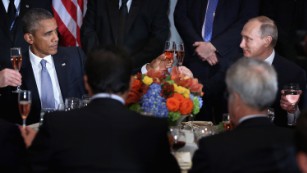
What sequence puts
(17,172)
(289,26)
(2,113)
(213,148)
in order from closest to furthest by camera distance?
(213,148) < (17,172) < (2,113) < (289,26)

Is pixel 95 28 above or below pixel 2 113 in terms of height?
above

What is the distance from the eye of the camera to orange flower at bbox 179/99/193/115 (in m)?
3.82

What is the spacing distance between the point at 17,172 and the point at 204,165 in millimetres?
1038

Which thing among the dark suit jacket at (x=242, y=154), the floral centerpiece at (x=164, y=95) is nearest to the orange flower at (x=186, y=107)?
the floral centerpiece at (x=164, y=95)

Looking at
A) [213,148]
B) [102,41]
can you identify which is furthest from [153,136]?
[102,41]

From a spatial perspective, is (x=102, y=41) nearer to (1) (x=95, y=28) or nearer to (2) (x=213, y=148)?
(1) (x=95, y=28)

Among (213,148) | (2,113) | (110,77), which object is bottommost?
(2,113)

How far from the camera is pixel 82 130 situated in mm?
3012

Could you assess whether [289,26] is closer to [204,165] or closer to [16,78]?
[16,78]

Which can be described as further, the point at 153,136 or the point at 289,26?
the point at 289,26

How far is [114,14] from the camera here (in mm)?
6262

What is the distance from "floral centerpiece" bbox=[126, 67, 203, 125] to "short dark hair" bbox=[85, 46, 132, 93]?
72cm

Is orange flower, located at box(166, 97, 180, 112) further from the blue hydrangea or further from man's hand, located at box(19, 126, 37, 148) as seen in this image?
man's hand, located at box(19, 126, 37, 148)

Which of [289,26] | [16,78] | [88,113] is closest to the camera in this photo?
[88,113]
